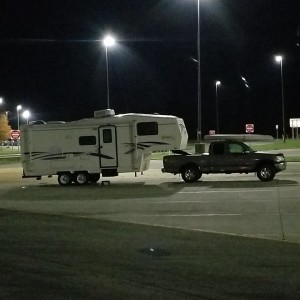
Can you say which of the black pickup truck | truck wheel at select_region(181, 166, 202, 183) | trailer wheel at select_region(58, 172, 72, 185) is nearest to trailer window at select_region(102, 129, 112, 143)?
trailer wheel at select_region(58, 172, 72, 185)

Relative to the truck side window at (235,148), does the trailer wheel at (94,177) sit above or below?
below

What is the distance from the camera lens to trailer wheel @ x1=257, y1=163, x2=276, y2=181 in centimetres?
2553

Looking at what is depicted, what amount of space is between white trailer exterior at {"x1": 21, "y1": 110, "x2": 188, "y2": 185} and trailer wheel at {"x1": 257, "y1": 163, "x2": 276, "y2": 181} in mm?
3547

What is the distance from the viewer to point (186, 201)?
19.6m

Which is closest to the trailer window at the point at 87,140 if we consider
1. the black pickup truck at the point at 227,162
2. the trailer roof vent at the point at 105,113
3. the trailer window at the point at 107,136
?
the trailer window at the point at 107,136

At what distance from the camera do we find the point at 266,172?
84.0ft

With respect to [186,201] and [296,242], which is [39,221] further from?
[296,242]

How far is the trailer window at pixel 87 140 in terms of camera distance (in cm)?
2688

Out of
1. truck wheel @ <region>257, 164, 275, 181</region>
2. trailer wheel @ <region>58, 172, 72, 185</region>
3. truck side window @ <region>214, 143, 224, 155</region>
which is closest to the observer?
truck wheel @ <region>257, 164, 275, 181</region>

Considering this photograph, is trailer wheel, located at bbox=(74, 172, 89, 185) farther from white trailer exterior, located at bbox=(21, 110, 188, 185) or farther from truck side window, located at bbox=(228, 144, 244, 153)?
truck side window, located at bbox=(228, 144, 244, 153)

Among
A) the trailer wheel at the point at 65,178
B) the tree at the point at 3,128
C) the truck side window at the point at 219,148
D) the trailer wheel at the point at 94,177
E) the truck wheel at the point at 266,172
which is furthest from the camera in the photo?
the tree at the point at 3,128

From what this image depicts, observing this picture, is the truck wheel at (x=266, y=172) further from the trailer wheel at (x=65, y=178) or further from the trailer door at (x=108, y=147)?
the trailer wheel at (x=65, y=178)

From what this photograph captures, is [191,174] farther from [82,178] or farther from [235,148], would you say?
[82,178]

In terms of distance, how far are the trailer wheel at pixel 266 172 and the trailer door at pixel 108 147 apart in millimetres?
6120
